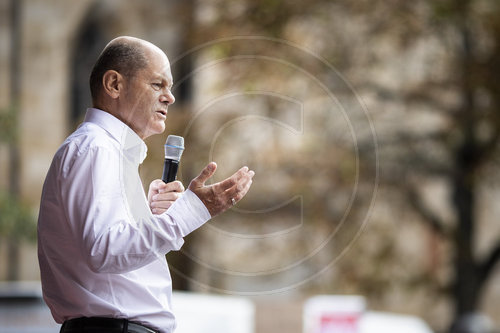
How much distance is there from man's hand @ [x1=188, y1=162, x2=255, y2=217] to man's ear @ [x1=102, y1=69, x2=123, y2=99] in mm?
213

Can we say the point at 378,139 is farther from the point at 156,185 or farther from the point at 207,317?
the point at 156,185

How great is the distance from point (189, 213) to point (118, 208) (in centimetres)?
11

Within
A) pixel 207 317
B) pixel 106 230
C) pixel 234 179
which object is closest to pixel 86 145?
pixel 106 230

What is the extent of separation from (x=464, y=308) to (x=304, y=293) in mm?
3743

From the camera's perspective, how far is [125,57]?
1.47 meters

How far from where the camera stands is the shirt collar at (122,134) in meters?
1.49

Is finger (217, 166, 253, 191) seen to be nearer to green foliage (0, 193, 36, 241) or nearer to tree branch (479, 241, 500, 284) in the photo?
green foliage (0, 193, 36, 241)

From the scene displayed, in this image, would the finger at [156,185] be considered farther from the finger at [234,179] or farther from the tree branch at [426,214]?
the tree branch at [426,214]

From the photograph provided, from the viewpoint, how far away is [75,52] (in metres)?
17.3

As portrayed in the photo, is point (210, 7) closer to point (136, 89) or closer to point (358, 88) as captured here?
point (358, 88)

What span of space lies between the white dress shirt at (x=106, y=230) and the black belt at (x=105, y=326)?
0.01 meters

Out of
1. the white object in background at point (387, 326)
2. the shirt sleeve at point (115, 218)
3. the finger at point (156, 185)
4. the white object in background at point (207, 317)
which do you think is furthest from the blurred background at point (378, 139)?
the shirt sleeve at point (115, 218)

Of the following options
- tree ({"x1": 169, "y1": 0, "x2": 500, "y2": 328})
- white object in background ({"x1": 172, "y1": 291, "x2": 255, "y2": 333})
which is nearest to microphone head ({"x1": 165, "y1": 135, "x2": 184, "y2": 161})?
white object in background ({"x1": 172, "y1": 291, "x2": 255, "y2": 333})

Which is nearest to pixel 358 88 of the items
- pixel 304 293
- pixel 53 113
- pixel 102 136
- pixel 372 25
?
pixel 372 25
